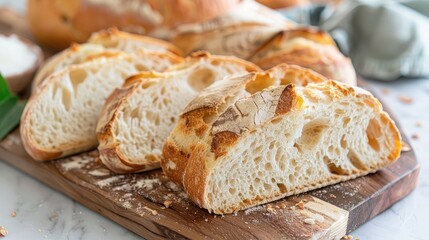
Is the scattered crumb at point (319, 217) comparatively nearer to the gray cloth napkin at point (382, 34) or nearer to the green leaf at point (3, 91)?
the green leaf at point (3, 91)

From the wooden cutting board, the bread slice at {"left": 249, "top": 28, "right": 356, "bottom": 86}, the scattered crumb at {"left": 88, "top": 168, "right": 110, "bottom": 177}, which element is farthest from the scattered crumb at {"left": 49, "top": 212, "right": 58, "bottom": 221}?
the bread slice at {"left": 249, "top": 28, "right": 356, "bottom": 86}

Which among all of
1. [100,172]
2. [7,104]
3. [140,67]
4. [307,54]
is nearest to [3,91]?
[7,104]

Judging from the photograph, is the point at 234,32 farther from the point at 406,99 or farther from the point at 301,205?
the point at 301,205

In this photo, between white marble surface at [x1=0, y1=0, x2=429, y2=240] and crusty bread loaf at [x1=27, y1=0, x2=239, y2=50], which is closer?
white marble surface at [x1=0, y1=0, x2=429, y2=240]

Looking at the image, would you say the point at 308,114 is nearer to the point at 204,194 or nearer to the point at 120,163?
the point at 204,194

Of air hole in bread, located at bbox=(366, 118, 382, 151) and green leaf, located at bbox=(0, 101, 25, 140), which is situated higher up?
air hole in bread, located at bbox=(366, 118, 382, 151)

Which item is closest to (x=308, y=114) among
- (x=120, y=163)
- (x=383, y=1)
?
(x=120, y=163)

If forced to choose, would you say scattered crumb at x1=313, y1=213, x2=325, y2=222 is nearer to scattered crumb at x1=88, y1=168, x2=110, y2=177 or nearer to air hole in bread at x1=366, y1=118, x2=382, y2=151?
air hole in bread at x1=366, y1=118, x2=382, y2=151
